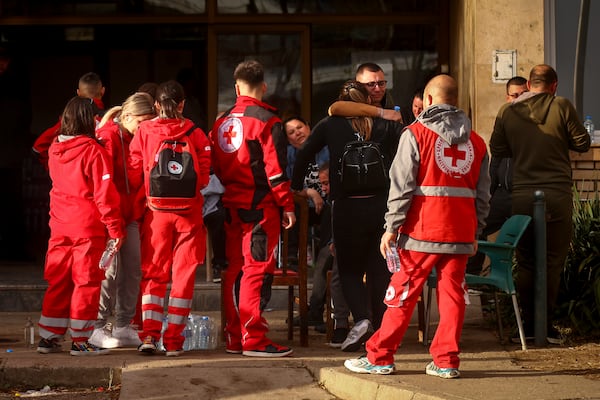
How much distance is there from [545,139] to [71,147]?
3.44 m

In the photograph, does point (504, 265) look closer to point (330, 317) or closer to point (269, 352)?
point (330, 317)

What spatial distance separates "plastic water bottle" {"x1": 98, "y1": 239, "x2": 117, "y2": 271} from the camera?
848cm

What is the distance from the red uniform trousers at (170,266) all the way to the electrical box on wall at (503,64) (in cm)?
433

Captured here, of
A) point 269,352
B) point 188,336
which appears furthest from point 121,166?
point 269,352

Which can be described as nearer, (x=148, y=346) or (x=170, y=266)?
(x=148, y=346)

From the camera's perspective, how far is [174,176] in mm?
8484

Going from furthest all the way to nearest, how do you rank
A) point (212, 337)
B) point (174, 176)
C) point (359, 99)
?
point (212, 337) → point (359, 99) → point (174, 176)

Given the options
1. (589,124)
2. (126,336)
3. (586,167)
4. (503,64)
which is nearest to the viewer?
(126,336)

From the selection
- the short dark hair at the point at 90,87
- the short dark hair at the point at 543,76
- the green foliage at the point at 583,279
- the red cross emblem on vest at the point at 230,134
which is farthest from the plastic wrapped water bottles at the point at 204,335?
the short dark hair at the point at 543,76

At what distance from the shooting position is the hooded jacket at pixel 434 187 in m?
7.53

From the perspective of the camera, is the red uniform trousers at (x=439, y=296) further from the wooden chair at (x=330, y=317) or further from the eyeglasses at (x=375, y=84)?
the eyeglasses at (x=375, y=84)

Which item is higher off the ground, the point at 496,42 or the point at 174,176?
the point at 496,42

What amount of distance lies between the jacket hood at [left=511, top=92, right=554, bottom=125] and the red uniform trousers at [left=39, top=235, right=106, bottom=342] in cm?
325

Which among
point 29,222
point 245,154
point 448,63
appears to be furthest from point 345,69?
point 245,154
